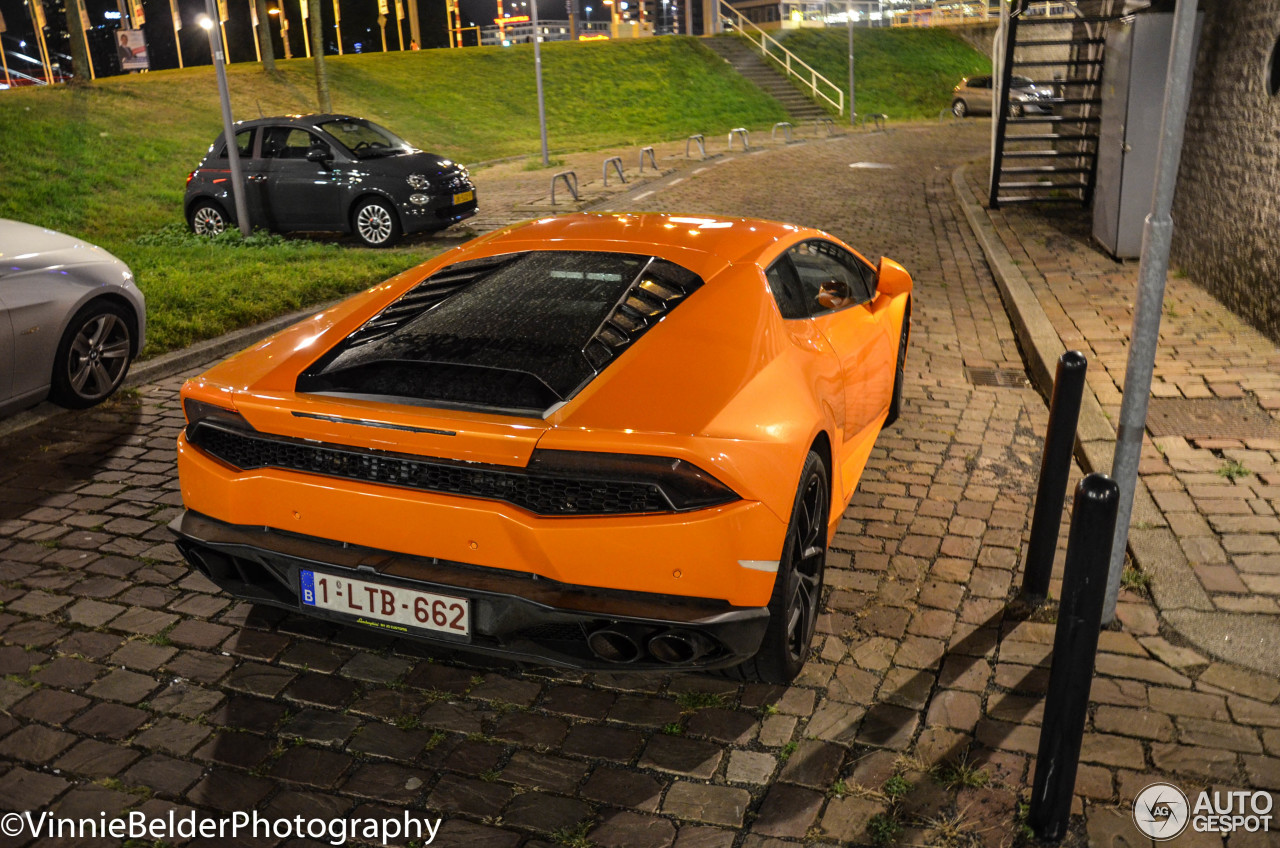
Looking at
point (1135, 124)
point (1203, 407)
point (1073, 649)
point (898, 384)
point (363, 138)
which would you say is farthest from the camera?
point (363, 138)

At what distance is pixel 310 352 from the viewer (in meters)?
3.57

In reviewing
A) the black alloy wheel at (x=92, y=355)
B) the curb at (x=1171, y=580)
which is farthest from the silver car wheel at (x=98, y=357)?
the curb at (x=1171, y=580)

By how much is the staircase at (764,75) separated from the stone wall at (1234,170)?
2839cm

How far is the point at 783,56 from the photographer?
152 feet

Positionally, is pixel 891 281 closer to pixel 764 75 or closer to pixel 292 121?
pixel 292 121

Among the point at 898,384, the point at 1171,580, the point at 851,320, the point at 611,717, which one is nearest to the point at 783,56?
the point at 898,384

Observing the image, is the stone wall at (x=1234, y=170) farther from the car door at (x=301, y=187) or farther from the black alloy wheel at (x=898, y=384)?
the car door at (x=301, y=187)

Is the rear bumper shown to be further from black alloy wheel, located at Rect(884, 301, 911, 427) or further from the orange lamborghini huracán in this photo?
black alloy wheel, located at Rect(884, 301, 911, 427)

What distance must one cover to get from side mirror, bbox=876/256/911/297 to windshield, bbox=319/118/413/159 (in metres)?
9.87

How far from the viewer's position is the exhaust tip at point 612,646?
115 inches

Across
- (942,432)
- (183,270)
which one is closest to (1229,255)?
(942,432)

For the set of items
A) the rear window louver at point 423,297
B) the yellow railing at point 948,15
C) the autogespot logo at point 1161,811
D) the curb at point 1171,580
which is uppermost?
the yellow railing at point 948,15

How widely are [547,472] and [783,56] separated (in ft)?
155

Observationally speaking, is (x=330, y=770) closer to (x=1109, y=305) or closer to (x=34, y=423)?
(x=34, y=423)
